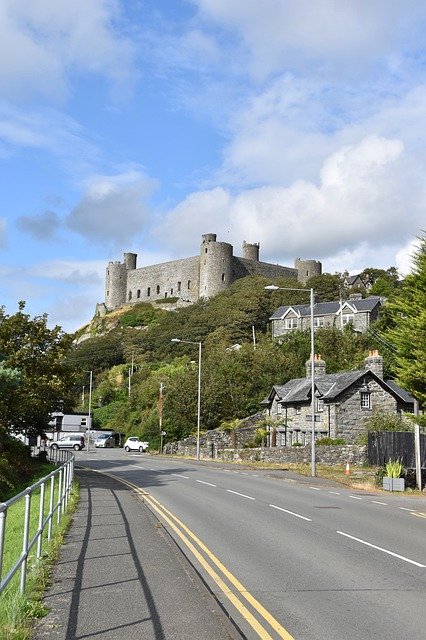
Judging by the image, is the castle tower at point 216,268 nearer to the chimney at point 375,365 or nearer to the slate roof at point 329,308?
the slate roof at point 329,308

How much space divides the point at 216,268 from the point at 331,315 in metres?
50.4

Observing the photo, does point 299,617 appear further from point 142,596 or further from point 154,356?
point 154,356

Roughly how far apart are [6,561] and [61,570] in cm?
138

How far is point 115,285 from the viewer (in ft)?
519

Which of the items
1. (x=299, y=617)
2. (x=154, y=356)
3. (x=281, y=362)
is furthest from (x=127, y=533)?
(x=154, y=356)

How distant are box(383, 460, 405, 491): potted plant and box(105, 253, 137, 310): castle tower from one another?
13096cm

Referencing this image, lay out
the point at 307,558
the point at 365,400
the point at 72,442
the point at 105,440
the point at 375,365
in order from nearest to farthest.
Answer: the point at 307,558 < the point at 365,400 < the point at 375,365 < the point at 72,442 < the point at 105,440

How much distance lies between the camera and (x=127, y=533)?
1428 cm

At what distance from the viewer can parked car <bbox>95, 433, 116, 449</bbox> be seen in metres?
78.8

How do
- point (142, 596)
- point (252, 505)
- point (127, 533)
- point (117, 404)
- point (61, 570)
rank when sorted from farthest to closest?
1. point (117, 404)
2. point (252, 505)
3. point (127, 533)
4. point (61, 570)
5. point (142, 596)

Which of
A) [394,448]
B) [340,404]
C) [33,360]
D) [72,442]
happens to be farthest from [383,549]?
[72,442]

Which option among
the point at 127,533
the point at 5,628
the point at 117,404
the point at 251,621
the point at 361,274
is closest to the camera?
the point at 5,628

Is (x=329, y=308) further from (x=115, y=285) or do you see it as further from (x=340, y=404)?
(x=115, y=285)

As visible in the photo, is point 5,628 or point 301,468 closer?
point 5,628
